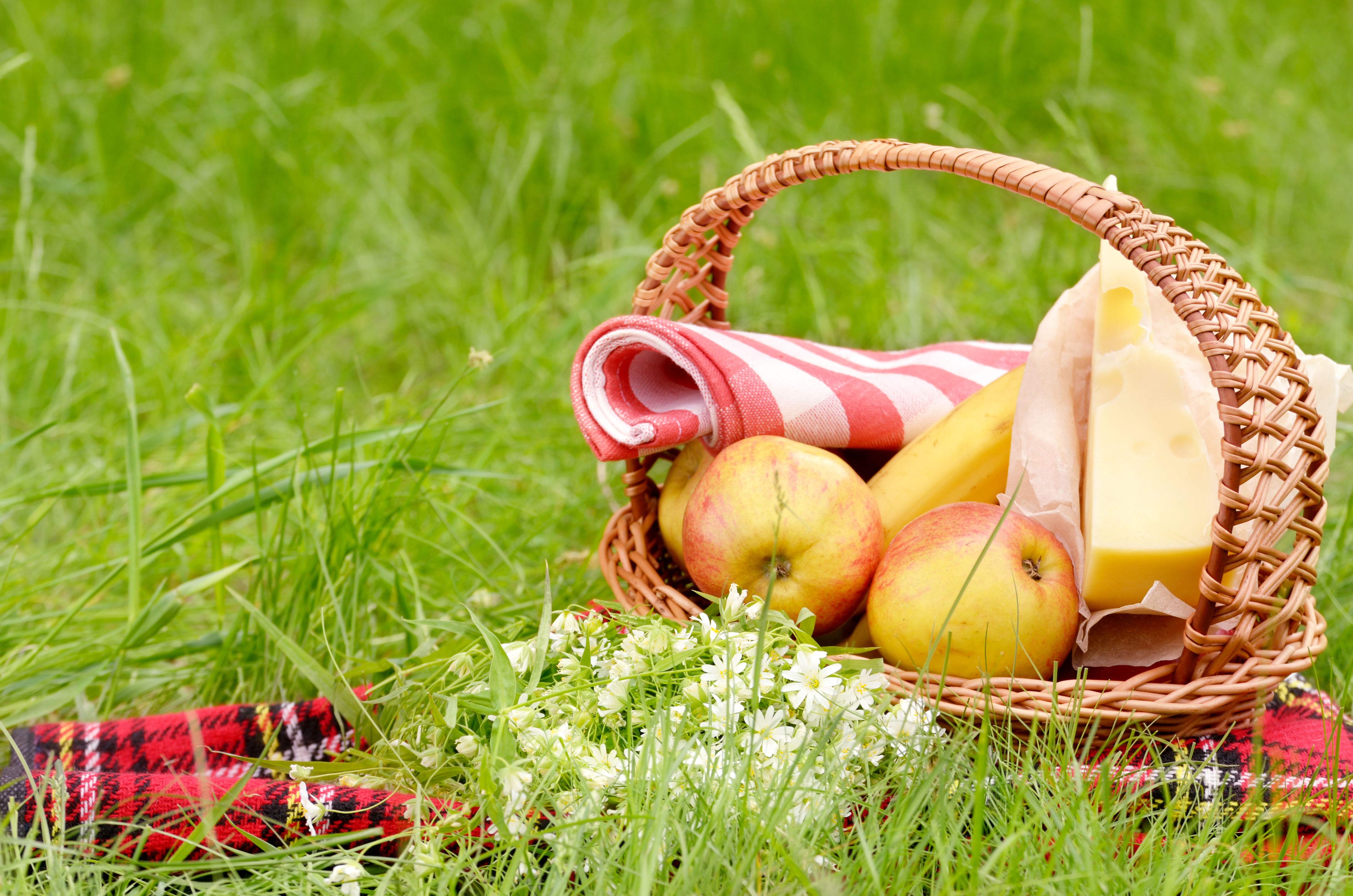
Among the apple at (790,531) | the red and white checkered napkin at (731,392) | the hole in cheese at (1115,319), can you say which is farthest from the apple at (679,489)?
the hole in cheese at (1115,319)

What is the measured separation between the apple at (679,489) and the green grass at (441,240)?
24cm

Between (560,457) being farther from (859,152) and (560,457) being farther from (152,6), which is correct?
(152,6)

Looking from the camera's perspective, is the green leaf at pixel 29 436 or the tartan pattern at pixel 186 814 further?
the green leaf at pixel 29 436

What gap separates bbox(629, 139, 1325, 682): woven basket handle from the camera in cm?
106

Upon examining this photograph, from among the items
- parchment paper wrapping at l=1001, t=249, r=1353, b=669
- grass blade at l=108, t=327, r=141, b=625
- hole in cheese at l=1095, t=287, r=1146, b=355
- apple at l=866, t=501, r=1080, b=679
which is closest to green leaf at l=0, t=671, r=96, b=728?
grass blade at l=108, t=327, r=141, b=625

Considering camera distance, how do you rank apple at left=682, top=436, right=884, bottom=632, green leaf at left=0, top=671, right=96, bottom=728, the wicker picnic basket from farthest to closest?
green leaf at left=0, top=671, right=96, bottom=728 < apple at left=682, top=436, right=884, bottom=632 < the wicker picnic basket

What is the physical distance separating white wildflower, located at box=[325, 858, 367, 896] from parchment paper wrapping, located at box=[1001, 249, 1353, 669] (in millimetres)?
897

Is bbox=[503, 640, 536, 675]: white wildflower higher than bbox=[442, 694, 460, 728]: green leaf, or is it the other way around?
bbox=[503, 640, 536, 675]: white wildflower

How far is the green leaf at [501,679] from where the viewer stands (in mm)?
1021

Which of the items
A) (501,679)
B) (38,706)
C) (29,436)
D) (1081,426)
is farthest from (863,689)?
(29,436)

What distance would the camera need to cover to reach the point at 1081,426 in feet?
4.68

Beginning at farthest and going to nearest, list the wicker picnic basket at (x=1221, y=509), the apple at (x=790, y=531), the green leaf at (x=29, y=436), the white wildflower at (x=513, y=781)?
the green leaf at (x=29, y=436) < the apple at (x=790, y=531) < the wicker picnic basket at (x=1221, y=509) < the white wildflower at (x=513, y=781)

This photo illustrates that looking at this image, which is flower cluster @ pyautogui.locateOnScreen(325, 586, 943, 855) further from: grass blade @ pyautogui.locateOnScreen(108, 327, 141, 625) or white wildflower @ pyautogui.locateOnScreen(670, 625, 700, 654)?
grass blade @ pyautogui.locateOnScreen(108, 327, 141, 625)

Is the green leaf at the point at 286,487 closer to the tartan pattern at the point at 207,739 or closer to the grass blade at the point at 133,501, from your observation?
the grass blade at the point at 133,501
